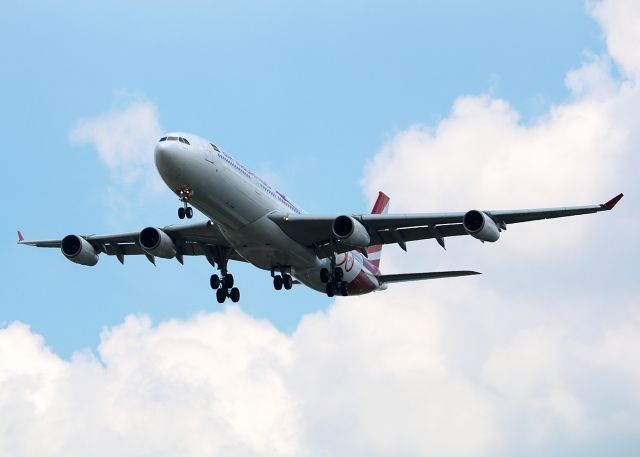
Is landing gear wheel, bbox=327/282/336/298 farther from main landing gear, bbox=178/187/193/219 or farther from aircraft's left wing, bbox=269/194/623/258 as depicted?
main landing gear, bbox=178/187/193/219

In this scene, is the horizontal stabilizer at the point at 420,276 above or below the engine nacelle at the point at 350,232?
above

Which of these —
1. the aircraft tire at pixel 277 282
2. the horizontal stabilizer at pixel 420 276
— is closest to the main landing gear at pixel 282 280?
the aircraft tire at pixel 277 282

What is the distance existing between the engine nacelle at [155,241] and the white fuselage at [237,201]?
361 cm

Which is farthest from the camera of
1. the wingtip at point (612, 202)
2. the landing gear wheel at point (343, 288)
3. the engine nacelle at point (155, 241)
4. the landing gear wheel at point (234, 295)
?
the landing gear wheel at point (234, 295)

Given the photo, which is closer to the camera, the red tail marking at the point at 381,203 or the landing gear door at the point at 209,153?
the landing gear door at the point at 209,153

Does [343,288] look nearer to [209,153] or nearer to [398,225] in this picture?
[398,225]

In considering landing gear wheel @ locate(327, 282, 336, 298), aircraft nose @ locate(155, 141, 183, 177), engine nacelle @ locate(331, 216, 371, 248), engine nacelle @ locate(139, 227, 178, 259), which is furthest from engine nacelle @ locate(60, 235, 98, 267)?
engine nacelle @ locate(331, 216, 371, 248)

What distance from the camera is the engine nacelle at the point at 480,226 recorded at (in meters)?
49.5

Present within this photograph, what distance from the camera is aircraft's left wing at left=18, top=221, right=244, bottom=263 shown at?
179 ft

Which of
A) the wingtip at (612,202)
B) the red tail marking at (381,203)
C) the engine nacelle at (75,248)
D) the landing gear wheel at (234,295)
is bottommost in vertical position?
the wingtip at (612,202)

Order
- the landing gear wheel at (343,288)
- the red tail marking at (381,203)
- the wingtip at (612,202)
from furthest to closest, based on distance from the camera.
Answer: the red tail marking at (381,203), the landing gear wheel at (343,288), the wingtip at (612,202)

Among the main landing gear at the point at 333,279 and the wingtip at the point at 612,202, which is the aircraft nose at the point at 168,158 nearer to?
the main landing gear at the point at 333,279

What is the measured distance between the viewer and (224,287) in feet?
189

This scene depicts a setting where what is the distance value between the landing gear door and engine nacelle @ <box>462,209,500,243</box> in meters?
10.8
